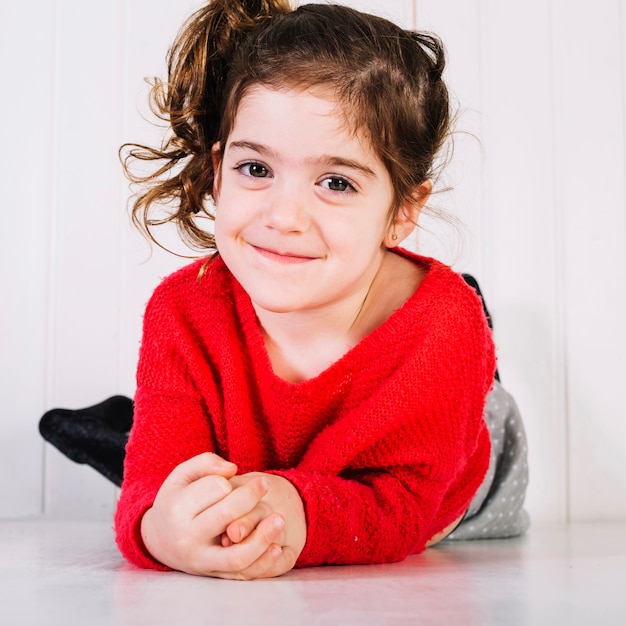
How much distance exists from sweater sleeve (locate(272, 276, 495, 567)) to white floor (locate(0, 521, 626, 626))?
0.10 feet

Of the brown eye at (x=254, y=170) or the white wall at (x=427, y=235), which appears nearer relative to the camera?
the brown eye at (x=254, y=170)

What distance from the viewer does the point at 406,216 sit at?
1051 millimetres

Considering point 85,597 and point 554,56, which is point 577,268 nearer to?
point 554,56

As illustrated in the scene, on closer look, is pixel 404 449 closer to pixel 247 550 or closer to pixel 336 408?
pixel 336 408

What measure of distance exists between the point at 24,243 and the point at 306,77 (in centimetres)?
79

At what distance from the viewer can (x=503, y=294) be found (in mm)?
1593

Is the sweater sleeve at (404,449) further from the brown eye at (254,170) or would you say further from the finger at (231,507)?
the brown eye at (254,170)

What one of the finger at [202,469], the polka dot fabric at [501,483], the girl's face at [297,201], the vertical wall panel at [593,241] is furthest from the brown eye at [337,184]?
the vertical wall panel at [593,241]

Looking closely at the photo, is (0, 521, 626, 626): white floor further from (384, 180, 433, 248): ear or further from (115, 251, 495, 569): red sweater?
(384, 180, 433, 248): ear

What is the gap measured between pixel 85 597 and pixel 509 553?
0.49 metres

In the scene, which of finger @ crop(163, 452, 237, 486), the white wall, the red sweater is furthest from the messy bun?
the white wall

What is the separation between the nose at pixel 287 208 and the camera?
3.03 feet

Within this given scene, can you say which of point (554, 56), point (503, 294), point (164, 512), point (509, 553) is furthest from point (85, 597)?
point (554, 56)

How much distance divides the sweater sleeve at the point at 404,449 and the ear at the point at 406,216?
4.0 inches
